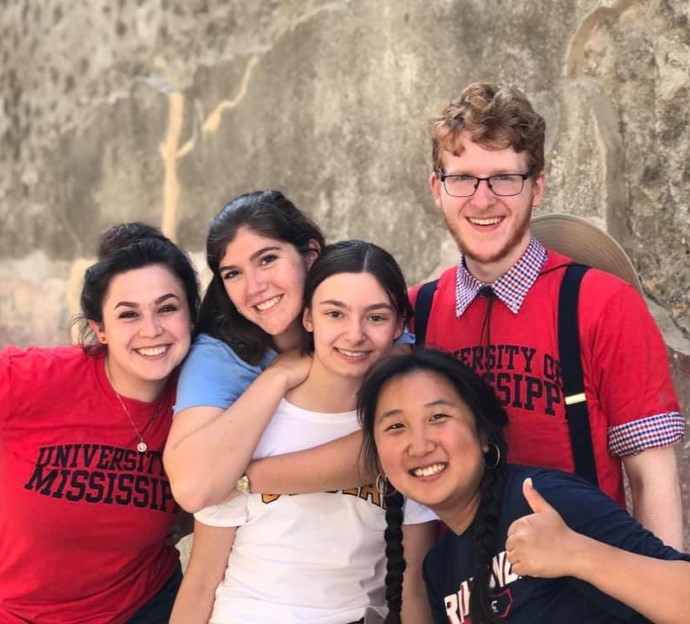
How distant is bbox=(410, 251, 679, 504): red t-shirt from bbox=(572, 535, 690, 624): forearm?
36cm

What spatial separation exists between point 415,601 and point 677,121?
1.21 metres

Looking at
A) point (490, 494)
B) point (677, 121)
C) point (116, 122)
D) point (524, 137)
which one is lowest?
point (490, 494)

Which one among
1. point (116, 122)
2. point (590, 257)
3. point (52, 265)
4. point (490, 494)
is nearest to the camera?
point (490, 494)

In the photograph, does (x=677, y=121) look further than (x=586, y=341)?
Yes

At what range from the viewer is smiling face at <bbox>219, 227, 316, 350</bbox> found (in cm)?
210

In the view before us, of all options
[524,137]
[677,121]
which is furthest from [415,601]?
[677,121]

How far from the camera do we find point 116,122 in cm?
384

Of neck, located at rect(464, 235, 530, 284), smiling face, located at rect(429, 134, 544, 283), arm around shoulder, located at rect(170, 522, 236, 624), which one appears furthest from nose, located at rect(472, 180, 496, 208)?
arm around shoulder, located at rect(170, 522, 236, 624)

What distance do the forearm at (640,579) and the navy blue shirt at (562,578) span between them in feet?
0.14

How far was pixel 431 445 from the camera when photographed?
1.74 meters

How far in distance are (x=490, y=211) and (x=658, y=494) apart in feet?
1.98

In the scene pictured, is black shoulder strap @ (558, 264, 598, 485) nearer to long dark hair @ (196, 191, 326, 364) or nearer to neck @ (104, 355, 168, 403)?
long dark hair @ (196, 191, 326, 364)

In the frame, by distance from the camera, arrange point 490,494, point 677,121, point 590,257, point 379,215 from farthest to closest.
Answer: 1. point 379,215
2. point 677,121
3. point 590,257
4. point 490,494

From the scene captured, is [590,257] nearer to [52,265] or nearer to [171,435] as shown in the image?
[171,435]
